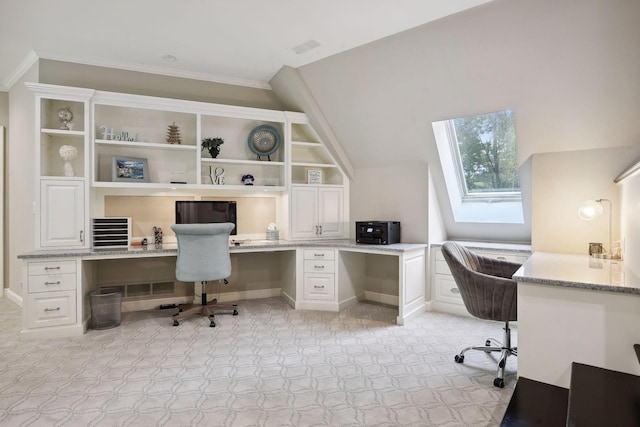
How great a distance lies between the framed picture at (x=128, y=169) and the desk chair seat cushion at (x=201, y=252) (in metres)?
0.86

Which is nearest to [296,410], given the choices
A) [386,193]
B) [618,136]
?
[386,193]

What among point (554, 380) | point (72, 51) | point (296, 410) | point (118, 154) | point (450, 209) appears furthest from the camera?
point (450, 209)

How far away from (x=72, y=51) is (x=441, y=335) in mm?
4573

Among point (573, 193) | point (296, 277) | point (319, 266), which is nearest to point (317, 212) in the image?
point (319, 266)

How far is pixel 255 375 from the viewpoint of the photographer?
256 centimetres

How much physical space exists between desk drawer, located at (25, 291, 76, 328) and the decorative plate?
7.96ft

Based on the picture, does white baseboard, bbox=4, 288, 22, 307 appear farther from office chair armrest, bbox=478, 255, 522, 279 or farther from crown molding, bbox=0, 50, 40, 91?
office chair armrest, bbox=478, 255, 522, 279

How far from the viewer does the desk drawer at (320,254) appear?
13.6 feet

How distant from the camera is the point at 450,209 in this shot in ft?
14.2

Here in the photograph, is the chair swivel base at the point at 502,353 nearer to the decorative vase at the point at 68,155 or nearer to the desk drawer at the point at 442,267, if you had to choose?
the desk drawer at the point at 442,267

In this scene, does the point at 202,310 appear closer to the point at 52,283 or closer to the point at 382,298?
the point at 52,283

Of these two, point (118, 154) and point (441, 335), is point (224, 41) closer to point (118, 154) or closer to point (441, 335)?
point (118, 154)

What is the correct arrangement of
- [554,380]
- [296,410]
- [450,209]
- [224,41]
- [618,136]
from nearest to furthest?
1. [554,380]
2. [296,410]
3. [618,136]
4. [224,41]
5. [450,209]

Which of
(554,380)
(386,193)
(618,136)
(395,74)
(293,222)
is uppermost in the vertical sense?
(395,74)
